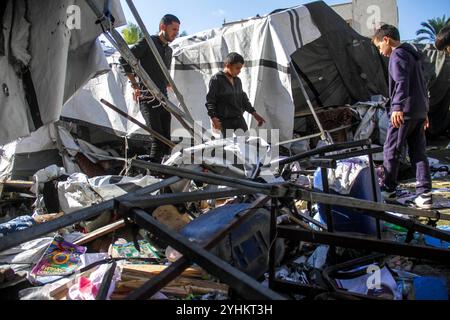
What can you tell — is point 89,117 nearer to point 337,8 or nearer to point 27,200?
point 27,200

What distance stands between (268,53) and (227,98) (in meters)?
2.20

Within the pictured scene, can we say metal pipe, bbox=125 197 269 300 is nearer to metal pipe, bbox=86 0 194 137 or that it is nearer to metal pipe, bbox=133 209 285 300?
metal pipe, bbox=133 209 285 300

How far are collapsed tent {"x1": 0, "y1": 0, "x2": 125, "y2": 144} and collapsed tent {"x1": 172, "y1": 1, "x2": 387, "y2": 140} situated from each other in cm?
446

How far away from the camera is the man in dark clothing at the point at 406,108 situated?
4.15 meters

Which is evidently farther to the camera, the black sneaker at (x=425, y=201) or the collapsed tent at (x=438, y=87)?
the collapsed tent at (x=438, y=87)

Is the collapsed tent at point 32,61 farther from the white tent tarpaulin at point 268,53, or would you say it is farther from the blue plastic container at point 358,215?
the white tent tarpaulin at point 268,53

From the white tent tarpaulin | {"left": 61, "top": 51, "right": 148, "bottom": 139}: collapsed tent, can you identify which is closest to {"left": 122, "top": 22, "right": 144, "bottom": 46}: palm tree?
{"left": 61, "top": 51, "right": 148, "bottom": 139}: collapsed tent

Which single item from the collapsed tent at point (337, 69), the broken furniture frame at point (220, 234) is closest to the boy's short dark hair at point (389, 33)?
the broken furniture frame at point (220, 234)

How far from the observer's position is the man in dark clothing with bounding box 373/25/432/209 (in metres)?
4.15

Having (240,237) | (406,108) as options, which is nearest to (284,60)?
(406,108)

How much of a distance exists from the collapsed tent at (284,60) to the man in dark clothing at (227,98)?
173cm

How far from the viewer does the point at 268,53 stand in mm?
6801

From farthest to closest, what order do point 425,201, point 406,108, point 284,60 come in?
point 284,60, point 406,108, point 425,201

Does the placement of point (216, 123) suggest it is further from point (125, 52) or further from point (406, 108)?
point (406, 108)
